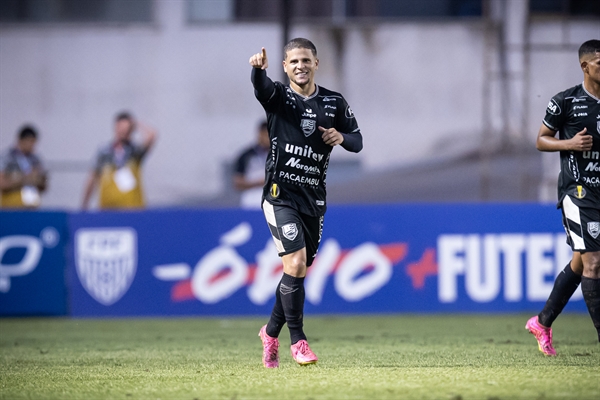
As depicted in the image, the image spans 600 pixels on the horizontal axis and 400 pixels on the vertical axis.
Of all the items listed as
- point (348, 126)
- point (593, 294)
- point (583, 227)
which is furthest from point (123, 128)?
point (593, 294)

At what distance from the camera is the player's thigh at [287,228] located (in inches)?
243

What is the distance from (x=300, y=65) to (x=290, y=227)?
110cm

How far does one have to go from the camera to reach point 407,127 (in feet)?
63.9

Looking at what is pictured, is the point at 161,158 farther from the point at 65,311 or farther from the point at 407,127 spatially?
the point at 65,311

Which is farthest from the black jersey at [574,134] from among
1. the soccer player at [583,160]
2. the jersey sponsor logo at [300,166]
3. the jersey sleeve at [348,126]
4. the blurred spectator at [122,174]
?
the blurred spectator at [122,174]

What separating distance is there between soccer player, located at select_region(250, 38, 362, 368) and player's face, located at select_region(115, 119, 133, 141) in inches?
255

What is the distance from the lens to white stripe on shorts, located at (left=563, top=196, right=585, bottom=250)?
6.51 meters

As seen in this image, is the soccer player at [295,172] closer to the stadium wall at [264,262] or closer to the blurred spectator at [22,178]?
the stadium wall at [264,262]

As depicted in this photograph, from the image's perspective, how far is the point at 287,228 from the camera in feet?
20.2

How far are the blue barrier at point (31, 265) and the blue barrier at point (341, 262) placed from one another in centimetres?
20

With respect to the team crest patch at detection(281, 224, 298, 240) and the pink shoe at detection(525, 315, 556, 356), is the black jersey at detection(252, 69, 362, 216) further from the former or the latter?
the pink shoe at detection(525, 315, 556, 356)

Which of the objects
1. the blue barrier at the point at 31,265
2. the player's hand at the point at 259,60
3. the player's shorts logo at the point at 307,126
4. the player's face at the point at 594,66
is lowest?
the blue barrier at the point at 31,265

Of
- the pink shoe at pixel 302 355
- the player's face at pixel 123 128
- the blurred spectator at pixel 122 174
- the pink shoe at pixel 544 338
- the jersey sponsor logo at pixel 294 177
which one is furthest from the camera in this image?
the blurred spectator at pixel 122 174

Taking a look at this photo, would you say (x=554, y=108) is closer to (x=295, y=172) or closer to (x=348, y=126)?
(x=348, y=126)
